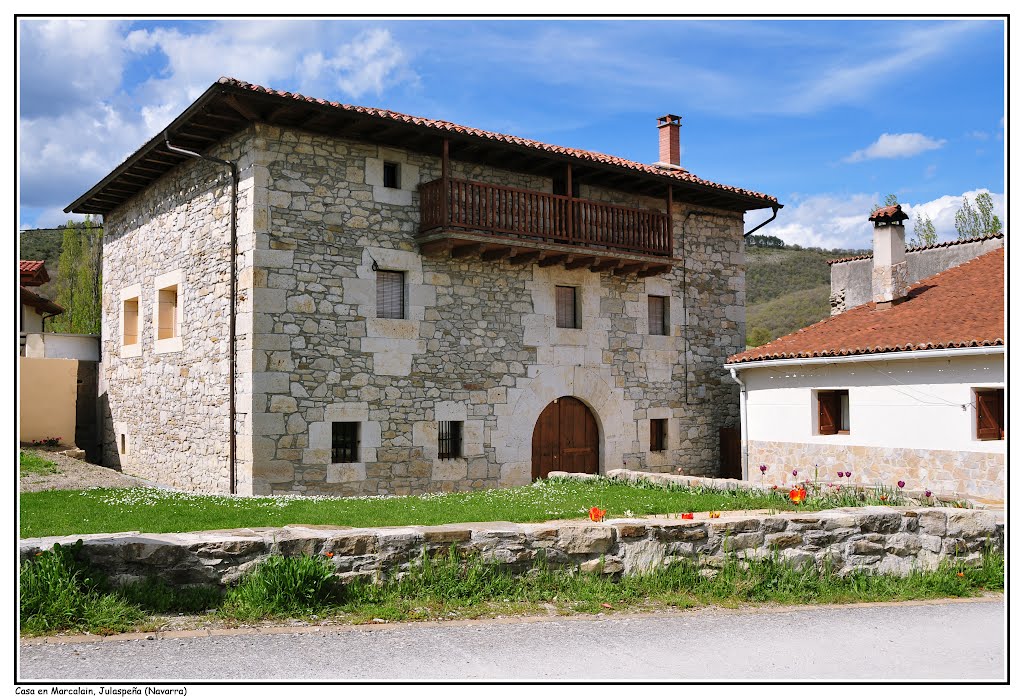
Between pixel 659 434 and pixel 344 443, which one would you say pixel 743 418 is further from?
pixel 344 443

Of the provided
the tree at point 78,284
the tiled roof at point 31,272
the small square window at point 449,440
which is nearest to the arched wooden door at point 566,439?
the small square window at point 449,440

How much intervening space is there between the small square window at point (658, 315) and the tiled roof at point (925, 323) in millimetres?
1605

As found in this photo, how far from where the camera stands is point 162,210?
16.2 m

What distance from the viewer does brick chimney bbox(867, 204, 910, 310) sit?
53.8ft

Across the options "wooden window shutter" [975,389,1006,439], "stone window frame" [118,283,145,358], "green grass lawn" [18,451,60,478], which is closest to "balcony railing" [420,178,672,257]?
"wooden window shutter" [975,389,1006,439]

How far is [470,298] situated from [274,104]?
4488 mm

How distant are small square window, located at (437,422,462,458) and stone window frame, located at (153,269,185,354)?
482 centimetres

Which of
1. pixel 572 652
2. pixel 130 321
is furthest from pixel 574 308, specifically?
pixel 572 652

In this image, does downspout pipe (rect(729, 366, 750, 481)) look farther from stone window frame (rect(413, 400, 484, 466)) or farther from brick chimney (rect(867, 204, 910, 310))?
stone window frame (rect(413, 400, 484, 466))

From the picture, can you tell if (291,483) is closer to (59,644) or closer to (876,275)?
(59,644)

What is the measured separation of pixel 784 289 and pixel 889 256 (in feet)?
128

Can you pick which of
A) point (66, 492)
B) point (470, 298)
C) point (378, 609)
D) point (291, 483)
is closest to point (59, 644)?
point (378, 609)

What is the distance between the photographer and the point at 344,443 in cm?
1370

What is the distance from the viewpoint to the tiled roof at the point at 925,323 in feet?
44.9
